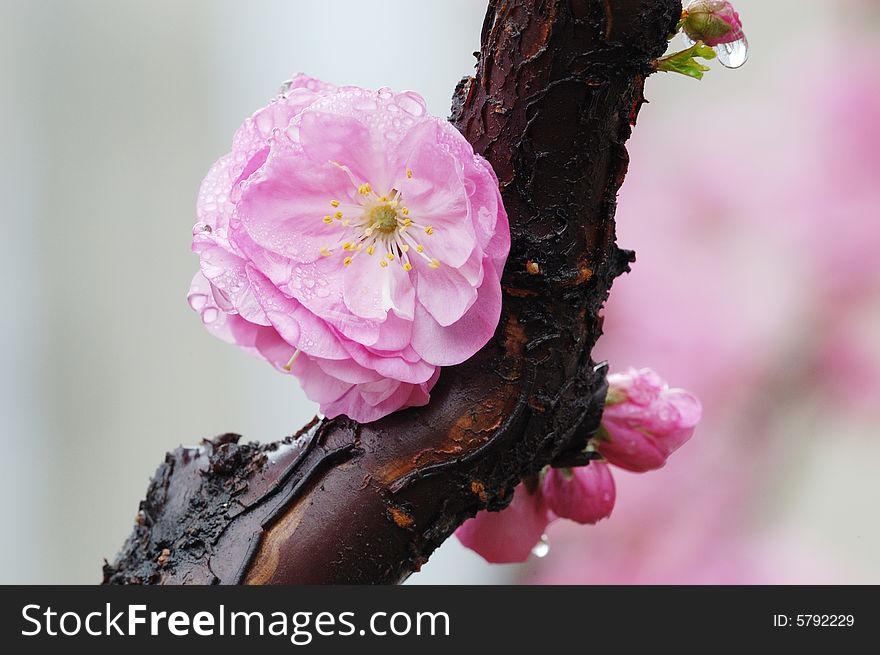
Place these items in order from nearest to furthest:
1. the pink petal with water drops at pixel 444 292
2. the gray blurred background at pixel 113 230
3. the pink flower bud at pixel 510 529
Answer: the pink petal with water drops at pixel 444 292, the pink flower bud at pixel 510 529, the gray blurred background at pixel 113 230

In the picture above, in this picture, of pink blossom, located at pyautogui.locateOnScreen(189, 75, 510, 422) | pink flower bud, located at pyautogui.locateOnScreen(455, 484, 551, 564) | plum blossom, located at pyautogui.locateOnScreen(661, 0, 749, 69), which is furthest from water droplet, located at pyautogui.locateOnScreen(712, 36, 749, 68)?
pink flower bud, located at pyautogui.locateOnScreen(455, 484, 551, 564)

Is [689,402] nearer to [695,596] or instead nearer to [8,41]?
[695,596]

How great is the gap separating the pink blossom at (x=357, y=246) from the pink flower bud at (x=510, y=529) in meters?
0.11

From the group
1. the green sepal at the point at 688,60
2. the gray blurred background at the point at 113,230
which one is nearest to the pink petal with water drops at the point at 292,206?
the green sepal at the point at 688,60

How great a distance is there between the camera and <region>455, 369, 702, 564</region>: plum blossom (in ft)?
1.36

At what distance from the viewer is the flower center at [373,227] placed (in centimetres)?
34

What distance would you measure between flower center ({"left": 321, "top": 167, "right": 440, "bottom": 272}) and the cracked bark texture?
4 cm

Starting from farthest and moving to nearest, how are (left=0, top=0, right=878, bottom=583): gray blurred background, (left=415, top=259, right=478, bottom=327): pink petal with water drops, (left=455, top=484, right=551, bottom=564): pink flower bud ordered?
(left=0, top=0, right=878, bottom=583): gray blurred background < (left=455, top=484, right=551, bottom=564): pink flower bud < (left=415, top=259, right=478, bottom=327): pink petal with water drops

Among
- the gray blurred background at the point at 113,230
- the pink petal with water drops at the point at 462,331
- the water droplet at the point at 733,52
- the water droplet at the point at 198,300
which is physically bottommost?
the pink petal with water drops at the point at 462,331

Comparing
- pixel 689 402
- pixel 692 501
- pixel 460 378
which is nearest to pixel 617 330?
pixel 692 501

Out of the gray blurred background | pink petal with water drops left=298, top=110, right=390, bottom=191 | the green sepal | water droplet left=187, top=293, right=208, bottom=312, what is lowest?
water droplet left=187, top=293, right=208, bottom=312

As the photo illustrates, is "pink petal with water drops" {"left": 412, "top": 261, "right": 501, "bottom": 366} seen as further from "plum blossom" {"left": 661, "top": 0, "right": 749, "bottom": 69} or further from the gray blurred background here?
the gray blurred background

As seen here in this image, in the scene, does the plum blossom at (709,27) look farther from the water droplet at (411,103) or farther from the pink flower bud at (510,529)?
the pink flower bud at (510,529)

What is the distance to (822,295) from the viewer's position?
115cm
